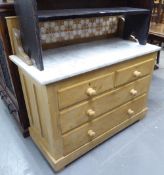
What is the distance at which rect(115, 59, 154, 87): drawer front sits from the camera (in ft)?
4.61

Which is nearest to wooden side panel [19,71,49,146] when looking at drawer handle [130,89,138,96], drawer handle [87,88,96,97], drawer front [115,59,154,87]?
drawer handle [87,88,96,97]

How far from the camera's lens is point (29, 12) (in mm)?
989

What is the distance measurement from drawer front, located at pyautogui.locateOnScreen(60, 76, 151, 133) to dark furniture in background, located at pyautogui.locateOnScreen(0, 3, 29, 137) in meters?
0.52

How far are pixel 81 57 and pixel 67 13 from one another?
305 mm

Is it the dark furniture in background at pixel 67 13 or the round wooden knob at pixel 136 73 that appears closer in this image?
the dark furniture in background at pixel 67 13

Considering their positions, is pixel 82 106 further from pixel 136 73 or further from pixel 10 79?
pixel 10 79

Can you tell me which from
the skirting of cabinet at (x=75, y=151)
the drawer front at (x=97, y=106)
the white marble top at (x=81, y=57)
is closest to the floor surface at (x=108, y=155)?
the skirting of cabinet at (x=75, y=151)

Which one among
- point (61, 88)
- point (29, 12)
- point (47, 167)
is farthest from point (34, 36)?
point (47, 167)

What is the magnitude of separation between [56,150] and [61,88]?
0.46 metres

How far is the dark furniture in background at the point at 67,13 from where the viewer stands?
1017 millimetres

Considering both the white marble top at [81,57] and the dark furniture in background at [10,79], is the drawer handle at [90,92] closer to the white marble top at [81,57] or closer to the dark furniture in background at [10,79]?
the white marble top at [81,57]

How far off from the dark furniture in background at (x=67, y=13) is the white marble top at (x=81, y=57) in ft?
0.26

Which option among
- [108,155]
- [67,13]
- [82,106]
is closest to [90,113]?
[82,106]

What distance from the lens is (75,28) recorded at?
1547 millimetres
